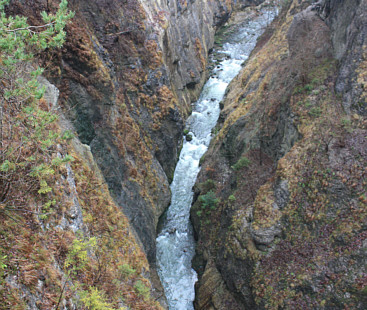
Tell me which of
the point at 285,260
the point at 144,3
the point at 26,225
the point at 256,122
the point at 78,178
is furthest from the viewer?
the point at 144,3

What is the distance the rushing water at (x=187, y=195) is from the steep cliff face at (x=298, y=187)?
959mm

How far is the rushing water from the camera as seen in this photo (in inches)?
590

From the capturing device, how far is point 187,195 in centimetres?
1998

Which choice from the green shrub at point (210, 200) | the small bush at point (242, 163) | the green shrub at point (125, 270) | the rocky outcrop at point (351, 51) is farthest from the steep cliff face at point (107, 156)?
the rocky outcrop at point (351, 51)

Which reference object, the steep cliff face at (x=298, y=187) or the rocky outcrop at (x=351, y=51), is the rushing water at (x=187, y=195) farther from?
the rocky outcrop at (x=351, y=51)

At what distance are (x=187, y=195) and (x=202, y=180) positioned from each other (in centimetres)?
175

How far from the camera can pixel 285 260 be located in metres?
11.5

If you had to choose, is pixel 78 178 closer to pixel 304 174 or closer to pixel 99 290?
pixel 99 290

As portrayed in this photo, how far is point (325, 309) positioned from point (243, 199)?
6590 millimetres

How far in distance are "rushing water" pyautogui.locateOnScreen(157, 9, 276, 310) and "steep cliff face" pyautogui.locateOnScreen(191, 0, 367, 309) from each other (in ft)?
3.15

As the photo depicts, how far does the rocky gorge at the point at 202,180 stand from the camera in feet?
19.7

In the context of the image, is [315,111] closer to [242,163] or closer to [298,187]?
[298,187]

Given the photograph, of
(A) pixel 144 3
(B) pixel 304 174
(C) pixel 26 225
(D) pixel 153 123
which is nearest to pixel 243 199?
(B) pixel 304 174

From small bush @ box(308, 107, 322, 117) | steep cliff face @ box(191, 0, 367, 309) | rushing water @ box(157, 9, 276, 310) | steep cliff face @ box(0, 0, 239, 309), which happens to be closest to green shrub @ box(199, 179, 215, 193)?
steep cliff face @ box(191, 0, 367, 309)
